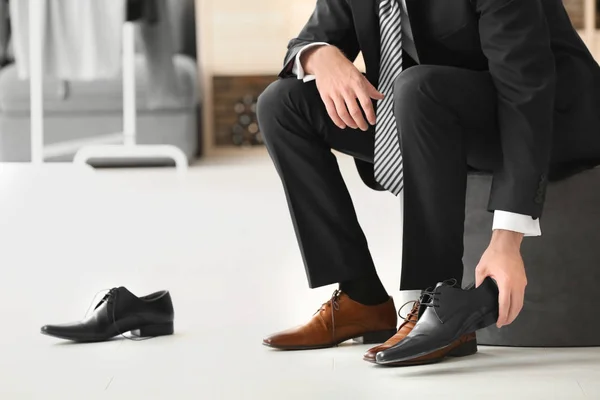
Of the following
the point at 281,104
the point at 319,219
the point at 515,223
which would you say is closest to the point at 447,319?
the point at 515,223

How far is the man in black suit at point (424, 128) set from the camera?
128cm

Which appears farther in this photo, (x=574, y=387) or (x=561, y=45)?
(x=561, y=45)

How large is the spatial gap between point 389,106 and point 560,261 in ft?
1.01

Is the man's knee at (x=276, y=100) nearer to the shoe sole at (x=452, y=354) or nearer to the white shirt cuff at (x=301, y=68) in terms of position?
the white shirt cuff at (x=301, y=68)

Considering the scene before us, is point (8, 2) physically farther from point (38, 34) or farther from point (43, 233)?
point (43, 233)

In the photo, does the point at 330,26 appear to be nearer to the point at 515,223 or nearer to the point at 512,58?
the point at 512,58

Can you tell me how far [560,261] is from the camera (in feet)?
4.69

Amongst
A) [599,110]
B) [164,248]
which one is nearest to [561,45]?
[599,110]

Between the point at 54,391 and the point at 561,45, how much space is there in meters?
0.79

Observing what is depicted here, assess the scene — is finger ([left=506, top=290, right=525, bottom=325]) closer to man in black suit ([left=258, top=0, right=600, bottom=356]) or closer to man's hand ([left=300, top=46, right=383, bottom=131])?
man in black suit ([left=258, top=0, right=600, bottom=356])

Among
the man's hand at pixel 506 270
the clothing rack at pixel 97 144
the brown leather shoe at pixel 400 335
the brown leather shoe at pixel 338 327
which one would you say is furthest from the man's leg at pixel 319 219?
the clothing rack at pixel 97 144

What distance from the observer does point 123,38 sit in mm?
4773

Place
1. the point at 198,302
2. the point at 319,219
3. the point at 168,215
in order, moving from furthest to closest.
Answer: the point at 168,215 < the point at 198,302 < the point at 319,219

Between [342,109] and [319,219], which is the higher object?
[342,109]
